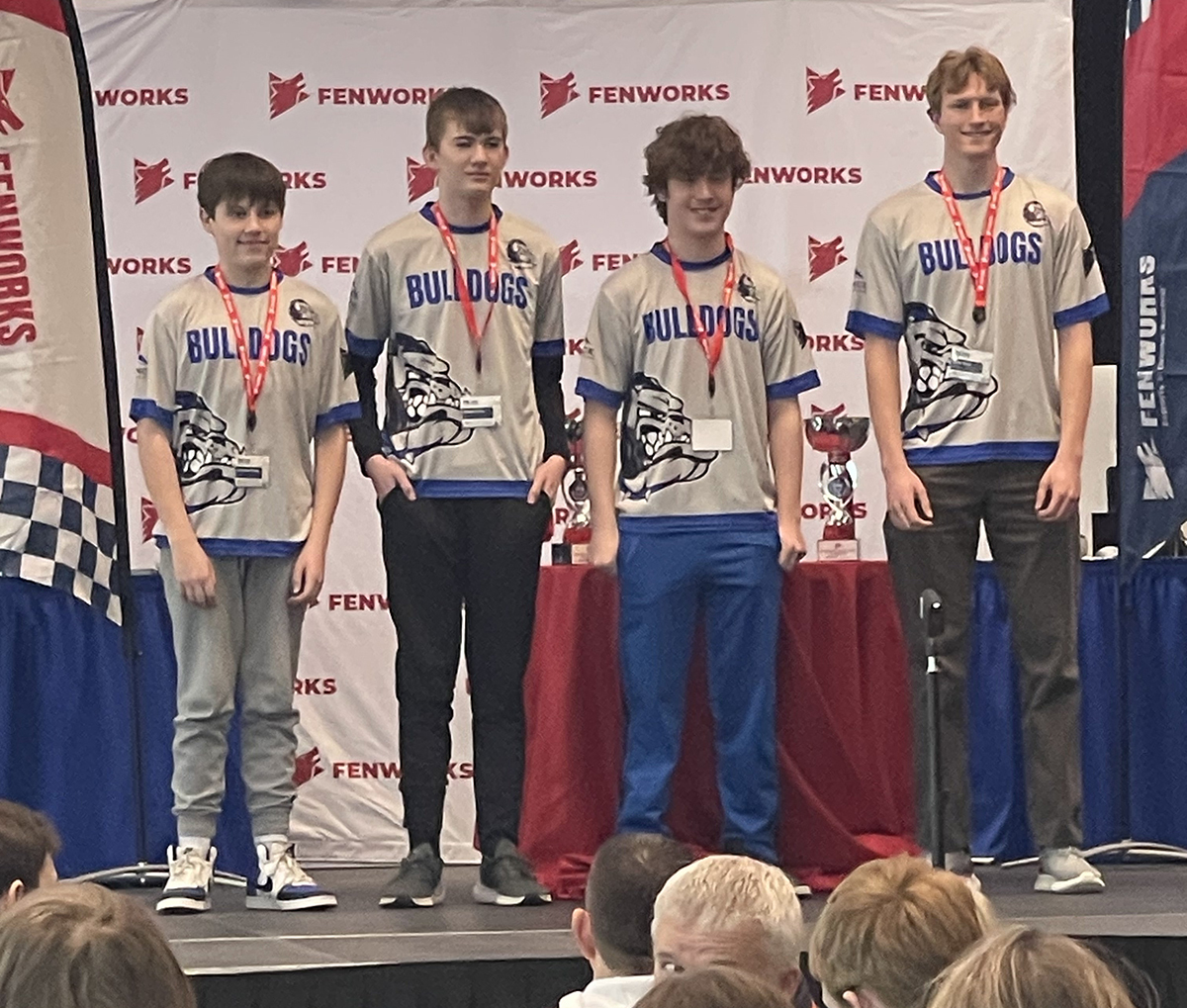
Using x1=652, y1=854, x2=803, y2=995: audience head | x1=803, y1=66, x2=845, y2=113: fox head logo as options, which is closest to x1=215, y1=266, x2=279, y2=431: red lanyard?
x1=803, y1=66, x2=845, y2=113: fox head logo

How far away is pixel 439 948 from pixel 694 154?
174 centimetres

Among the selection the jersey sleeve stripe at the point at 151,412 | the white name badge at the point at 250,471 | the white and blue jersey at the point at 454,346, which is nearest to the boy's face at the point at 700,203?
the white and blue jersey at the point at 454,346

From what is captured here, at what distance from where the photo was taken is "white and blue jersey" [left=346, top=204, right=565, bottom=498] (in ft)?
14.6

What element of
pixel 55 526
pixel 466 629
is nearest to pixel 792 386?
pixel 466 629

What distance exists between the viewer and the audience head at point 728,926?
7.22ft

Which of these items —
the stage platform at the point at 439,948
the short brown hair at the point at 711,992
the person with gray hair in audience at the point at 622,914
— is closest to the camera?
the short brown hair at the point at 711,992

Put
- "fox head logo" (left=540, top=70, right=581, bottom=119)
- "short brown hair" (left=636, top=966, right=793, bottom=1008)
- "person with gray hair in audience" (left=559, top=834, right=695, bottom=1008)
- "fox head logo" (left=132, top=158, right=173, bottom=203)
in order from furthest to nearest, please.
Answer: "fox head logo" (left=540, top=70, right=581, bottom=119) < "fox head logo" (left=132, top=158, right=173, bottom=203) < "person with gray hair in audience" (left=559, top=834, right=695, bottom=1008) < "short brown hair" (left=636, top=966, right=793, bottom=1008)

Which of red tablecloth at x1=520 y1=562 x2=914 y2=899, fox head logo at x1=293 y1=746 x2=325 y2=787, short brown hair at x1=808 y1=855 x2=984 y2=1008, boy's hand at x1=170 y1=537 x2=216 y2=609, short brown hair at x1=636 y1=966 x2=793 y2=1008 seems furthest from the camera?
fox head logo at x1=293 y1=746 x2=325 y2=787

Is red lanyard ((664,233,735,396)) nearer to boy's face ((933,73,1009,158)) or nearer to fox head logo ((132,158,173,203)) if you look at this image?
boy's face ((933,73,1009,158))

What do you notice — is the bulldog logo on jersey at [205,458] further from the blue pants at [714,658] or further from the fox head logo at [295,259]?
the fox head logo at [295,259]

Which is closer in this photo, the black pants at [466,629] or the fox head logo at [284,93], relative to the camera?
the black pants at [466,629]

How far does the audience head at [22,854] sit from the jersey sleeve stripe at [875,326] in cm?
247

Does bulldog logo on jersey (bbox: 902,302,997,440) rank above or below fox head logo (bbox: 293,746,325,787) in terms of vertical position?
above

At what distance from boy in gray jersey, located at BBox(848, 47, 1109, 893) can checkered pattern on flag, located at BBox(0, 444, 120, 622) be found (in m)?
1.81
